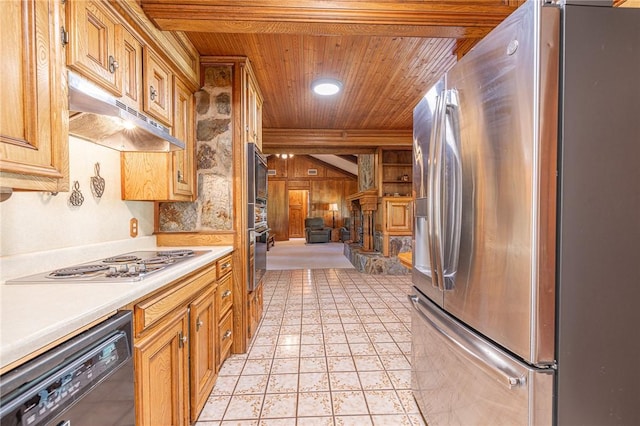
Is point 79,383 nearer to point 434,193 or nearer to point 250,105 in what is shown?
point 434,193

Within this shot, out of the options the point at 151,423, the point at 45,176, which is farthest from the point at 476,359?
the point at 45,176

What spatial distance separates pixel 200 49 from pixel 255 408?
101 inches

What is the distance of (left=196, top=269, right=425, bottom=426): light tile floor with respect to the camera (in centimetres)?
175

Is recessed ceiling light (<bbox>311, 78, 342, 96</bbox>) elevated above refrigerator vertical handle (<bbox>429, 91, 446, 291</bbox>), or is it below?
above

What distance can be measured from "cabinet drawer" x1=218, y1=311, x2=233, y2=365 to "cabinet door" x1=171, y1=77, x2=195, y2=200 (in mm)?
961

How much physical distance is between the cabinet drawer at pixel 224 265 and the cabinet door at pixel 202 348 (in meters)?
0.22

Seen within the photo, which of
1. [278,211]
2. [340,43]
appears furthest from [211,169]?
[278,211]

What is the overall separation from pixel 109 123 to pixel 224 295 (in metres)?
1.33

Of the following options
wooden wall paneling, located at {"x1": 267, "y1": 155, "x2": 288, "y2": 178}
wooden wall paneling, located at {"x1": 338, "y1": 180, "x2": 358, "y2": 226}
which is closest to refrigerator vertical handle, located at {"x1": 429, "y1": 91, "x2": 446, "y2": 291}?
wooden wall paneling, located at {"x1": 338, "y1": 180, "x2": 358, "y2": 226}

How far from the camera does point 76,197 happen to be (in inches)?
64.9

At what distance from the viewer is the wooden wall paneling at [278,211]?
1170 cm

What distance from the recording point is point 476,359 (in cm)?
112

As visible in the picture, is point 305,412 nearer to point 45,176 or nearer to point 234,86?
point 45,176

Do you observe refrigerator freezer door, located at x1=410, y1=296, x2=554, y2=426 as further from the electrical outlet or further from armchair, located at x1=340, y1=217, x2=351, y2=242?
armchair, located at x1=340, y1=217, x2=351, y2=242
